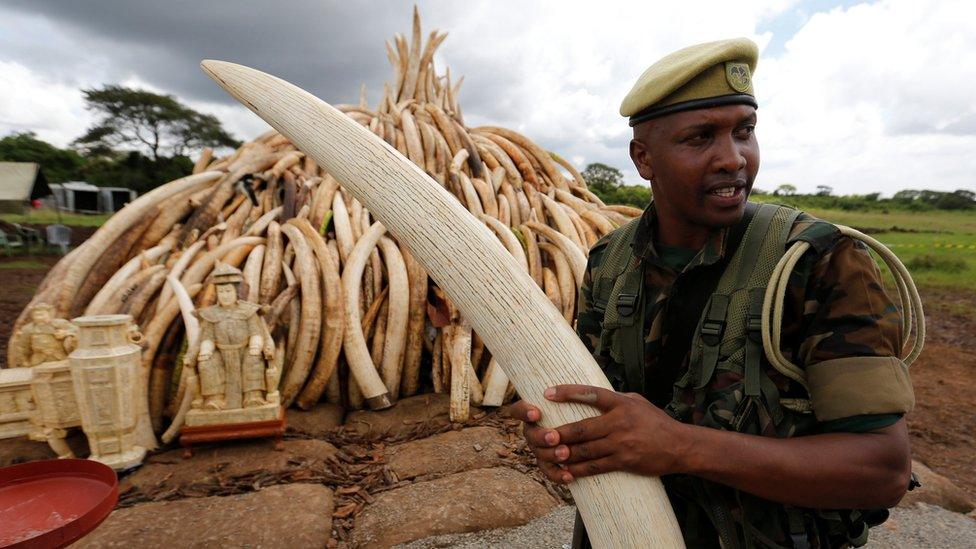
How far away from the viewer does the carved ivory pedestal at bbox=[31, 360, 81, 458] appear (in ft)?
10.5

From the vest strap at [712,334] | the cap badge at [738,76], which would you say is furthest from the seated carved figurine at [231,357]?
the cap badge at [738,76]

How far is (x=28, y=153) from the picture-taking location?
104 feet

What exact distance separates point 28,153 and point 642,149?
4389 cm

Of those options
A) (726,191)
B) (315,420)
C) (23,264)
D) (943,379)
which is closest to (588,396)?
(726,191)

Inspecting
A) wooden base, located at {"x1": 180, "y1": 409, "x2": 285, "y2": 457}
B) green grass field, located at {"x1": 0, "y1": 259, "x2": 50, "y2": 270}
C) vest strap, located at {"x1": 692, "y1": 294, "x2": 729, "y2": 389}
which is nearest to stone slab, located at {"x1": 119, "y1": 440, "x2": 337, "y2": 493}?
wooden base, located at {"x1": 180, "y1": 409, "x2": 285, "y2": 457}

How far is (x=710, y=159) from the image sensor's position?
120 centimetres

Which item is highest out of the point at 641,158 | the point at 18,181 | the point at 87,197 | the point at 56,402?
the point at 87,197

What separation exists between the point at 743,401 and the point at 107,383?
3.56 metres

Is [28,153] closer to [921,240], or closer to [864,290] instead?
[864,290]

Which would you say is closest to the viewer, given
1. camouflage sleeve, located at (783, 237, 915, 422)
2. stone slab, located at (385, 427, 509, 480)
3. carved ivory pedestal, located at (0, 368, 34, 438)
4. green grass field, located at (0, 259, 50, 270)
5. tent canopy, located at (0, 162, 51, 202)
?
camouflage sleeve, located at (783, 237, 915, 422)

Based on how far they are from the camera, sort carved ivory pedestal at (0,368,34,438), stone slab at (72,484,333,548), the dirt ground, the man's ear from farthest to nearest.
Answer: the dirt ground, carved ivory pedestal at (0,368,34,438), stone slab at (72,484,333,548), the man's ear

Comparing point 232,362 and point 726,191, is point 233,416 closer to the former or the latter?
Answer: point 232,362

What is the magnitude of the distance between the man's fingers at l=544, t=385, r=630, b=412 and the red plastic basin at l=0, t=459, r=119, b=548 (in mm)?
1634

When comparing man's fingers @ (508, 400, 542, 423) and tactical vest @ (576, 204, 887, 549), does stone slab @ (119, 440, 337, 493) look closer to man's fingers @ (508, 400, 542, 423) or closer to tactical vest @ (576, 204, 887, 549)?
man's fingers @ (508, 400, 542, 423)
